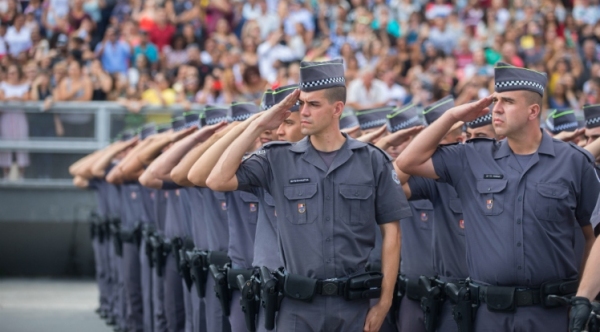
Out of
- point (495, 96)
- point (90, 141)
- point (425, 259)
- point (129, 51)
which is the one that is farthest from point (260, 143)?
point (129, 51)

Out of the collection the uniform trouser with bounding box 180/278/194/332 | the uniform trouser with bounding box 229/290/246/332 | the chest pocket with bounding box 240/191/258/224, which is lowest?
the uniform trouser with bounding box 180/278/194/332

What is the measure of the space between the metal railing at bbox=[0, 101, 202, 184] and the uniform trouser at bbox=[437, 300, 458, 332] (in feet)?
29.9

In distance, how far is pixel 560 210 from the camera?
565 centimetres

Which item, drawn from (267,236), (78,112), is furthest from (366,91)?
(267,236)

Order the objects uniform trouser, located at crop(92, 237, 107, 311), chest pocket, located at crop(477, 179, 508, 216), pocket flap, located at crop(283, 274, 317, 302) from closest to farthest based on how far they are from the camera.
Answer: pocket flap, located at crop(283, 274, 317, 302) < chest pocket, located at crop(477, 179, 508, 216) < uniform trouser, located at crop(92, 237, 107, 311)

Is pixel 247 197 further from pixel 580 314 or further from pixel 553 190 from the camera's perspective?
A: pixel 580 314

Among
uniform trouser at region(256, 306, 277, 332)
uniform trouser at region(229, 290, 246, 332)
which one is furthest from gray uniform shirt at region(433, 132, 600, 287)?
uniform trouser at region(229, 290, 246, 332)

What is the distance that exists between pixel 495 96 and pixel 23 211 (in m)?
11.0

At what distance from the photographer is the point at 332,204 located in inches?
223

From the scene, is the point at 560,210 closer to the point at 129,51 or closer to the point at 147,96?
the point at 147,96

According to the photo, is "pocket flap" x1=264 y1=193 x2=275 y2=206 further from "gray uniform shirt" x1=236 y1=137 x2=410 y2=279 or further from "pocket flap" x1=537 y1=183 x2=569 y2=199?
"pocket flap" x1=537 y1=183 x2=569 y2=199

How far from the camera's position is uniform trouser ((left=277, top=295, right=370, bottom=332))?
5559 mm

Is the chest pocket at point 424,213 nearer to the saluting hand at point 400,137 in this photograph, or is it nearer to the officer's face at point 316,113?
the saluting hand at point 400,137

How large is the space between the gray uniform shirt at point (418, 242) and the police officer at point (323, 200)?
1.39 meters
